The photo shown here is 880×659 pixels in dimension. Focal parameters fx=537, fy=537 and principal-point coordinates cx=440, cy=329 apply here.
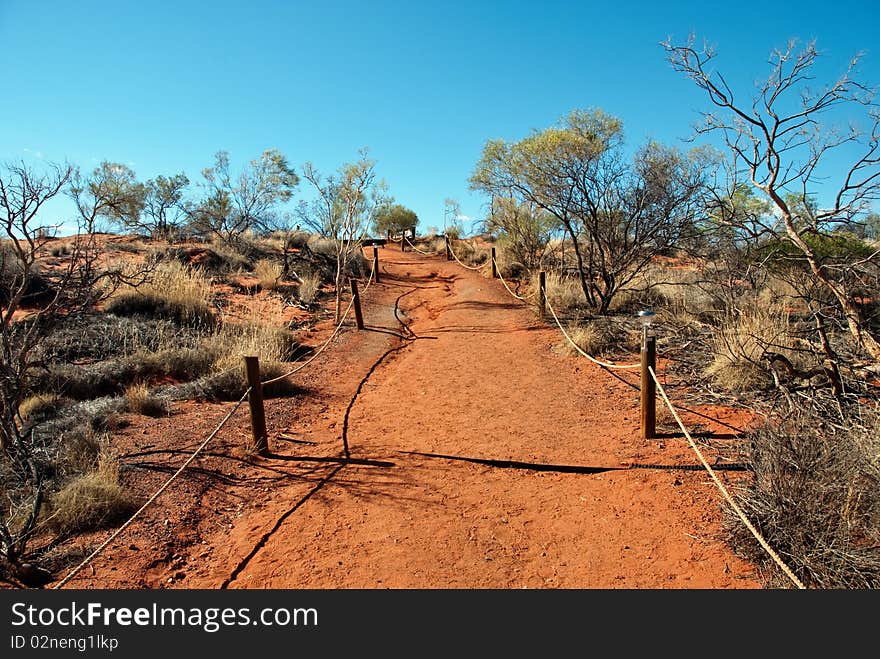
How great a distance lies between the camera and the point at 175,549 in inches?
164

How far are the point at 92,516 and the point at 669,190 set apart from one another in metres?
10.5

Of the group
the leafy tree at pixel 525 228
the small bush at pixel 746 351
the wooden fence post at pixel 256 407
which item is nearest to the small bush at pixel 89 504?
the wooden fence post at pixel 256 407

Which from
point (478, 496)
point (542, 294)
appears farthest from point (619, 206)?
point (478, 496)

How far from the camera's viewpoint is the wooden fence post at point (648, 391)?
18.1ft

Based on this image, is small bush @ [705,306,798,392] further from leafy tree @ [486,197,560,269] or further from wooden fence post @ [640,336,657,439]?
leafy tree @ [486,197,560,269]

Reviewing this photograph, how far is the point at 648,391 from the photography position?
559cm

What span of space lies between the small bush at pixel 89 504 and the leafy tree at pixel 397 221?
1486 inches

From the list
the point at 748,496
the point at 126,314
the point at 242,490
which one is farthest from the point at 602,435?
the point at 126,314

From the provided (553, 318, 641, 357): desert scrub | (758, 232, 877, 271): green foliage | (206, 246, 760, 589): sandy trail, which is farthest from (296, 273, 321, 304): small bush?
(758, 232, 877, 271): green foliage

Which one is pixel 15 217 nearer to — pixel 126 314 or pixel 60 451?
pixel 60 451

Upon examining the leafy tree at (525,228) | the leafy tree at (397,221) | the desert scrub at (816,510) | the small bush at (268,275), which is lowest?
the desert scrub at (816,510)

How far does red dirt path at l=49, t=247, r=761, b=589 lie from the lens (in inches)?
147

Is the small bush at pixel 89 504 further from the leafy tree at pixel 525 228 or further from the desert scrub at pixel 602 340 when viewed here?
the leafy tree at pixel 525 228

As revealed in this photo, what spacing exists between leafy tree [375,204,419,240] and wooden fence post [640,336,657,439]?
122ft
